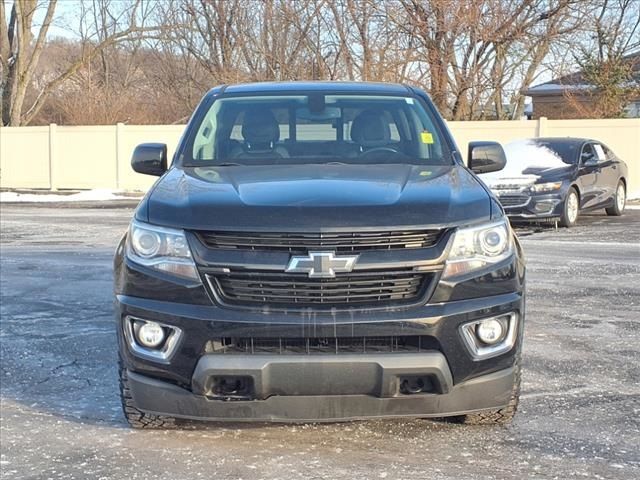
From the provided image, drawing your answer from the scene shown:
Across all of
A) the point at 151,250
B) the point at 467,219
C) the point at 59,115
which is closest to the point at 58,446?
the point at 151,250

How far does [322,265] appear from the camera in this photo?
3461 mm

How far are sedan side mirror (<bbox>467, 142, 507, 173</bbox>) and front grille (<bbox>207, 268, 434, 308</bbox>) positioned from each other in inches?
72.1

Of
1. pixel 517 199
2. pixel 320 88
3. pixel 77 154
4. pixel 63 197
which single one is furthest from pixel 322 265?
pixel 77 154

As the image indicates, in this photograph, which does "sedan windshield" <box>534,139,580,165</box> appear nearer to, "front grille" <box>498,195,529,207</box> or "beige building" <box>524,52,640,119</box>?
"front grille" <box>498,195,529,207</box>

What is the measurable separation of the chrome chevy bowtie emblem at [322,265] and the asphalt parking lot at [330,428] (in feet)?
3.09

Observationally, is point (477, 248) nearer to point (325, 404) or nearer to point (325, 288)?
point (325, 288)

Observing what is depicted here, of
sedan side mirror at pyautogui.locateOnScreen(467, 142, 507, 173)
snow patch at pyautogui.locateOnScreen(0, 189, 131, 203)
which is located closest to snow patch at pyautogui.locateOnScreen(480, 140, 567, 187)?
sedan side mirror at pyautogui.locateOnScreen(467, 142, 507, 173)

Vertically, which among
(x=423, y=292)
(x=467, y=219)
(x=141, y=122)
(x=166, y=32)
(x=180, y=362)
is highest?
(x=166, y=32)

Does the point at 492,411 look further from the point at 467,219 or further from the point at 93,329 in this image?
the point at 93,329

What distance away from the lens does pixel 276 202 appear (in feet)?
12.0

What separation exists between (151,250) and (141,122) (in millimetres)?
29096

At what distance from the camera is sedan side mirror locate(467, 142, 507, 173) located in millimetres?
5145

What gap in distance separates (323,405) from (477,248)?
0.97 m

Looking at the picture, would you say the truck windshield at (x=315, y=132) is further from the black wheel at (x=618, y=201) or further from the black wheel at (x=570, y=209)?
the black wheel at (x=618, y=201)
